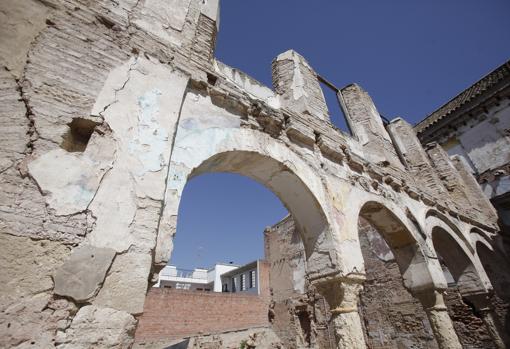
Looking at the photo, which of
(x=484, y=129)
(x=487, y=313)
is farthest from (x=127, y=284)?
(x=484, y=129)

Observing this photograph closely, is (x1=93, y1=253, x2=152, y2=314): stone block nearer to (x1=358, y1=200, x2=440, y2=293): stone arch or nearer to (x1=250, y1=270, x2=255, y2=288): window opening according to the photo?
(x1=358, y1=200, x2=440, y2=293): stone arch

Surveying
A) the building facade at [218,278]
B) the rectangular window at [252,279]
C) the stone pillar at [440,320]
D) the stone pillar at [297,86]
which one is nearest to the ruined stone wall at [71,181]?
the stone pillar at [297,86]

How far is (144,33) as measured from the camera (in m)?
2.50

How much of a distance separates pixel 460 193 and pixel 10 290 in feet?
31.0

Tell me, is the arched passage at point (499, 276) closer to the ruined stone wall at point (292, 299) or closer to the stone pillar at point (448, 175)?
the stone pillar at point (448, 175)

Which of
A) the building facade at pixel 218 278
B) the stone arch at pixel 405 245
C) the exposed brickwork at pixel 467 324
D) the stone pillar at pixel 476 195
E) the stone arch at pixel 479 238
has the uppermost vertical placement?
the building facade at pixel 218 278

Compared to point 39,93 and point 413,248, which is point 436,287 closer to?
point 413,248

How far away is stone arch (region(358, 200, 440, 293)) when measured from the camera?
161 inches

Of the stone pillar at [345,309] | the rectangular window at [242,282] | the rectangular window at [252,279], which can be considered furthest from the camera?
the rectangular window at [242,282]

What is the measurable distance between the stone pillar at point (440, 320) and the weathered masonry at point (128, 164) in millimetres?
17

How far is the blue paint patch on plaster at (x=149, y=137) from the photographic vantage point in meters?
1.86

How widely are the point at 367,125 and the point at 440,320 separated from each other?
372cm

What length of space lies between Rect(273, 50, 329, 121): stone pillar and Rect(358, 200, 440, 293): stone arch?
70.2 inches

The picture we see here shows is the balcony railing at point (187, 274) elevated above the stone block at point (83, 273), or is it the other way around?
the balcony railing at point (187, 274)
